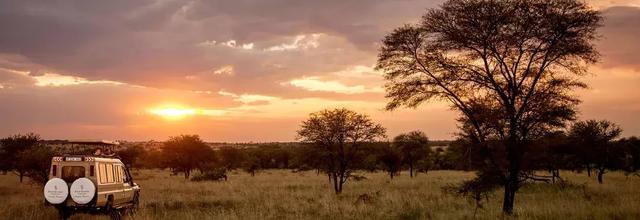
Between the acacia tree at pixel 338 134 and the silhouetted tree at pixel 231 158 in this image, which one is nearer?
the acacia tree at pixel 338 134

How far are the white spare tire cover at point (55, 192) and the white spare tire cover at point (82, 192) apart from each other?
21 centimetres

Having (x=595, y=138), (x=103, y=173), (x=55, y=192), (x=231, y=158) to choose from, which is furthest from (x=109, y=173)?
(x=231, y=158)

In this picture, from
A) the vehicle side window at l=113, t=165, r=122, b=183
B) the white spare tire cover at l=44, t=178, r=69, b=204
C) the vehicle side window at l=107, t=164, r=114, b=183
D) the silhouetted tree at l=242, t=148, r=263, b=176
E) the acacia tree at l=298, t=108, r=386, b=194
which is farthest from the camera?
the silhouetted tree at l=242, t=148, r=263, b=176

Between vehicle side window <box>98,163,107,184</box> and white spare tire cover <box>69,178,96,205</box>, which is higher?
vehicle side window <box>98,163,107,184</box>

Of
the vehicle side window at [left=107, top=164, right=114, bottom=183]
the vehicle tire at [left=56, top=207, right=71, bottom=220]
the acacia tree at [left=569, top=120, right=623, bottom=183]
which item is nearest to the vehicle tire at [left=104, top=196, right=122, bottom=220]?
the vehicle side window at [left=107, top=164, right=114, bottom=183]

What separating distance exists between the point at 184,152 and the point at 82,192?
46.6 m

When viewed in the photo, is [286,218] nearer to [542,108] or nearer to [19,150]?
[542,108]

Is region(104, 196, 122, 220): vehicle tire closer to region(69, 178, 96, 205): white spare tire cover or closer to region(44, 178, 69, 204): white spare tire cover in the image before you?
region(69, 178, 96, 205): white spare tire cover

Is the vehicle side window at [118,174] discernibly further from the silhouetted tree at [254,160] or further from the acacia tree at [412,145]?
the silhouetted tree at [254,160]

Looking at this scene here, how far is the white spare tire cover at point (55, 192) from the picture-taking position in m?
16.7

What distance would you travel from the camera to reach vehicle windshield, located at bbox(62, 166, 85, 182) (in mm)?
17922

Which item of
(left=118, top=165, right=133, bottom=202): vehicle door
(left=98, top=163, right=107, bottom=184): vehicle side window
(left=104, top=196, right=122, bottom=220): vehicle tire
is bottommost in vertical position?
(left=104, top=196, right=122, bottom=220): vehicle tire

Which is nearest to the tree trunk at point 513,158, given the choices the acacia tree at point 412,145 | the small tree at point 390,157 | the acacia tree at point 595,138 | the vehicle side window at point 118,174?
the vehicle side window at point 118,174

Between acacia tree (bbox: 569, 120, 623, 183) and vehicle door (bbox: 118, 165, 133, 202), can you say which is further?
acacia tree (bbox: 569, 120, 623, 183)
